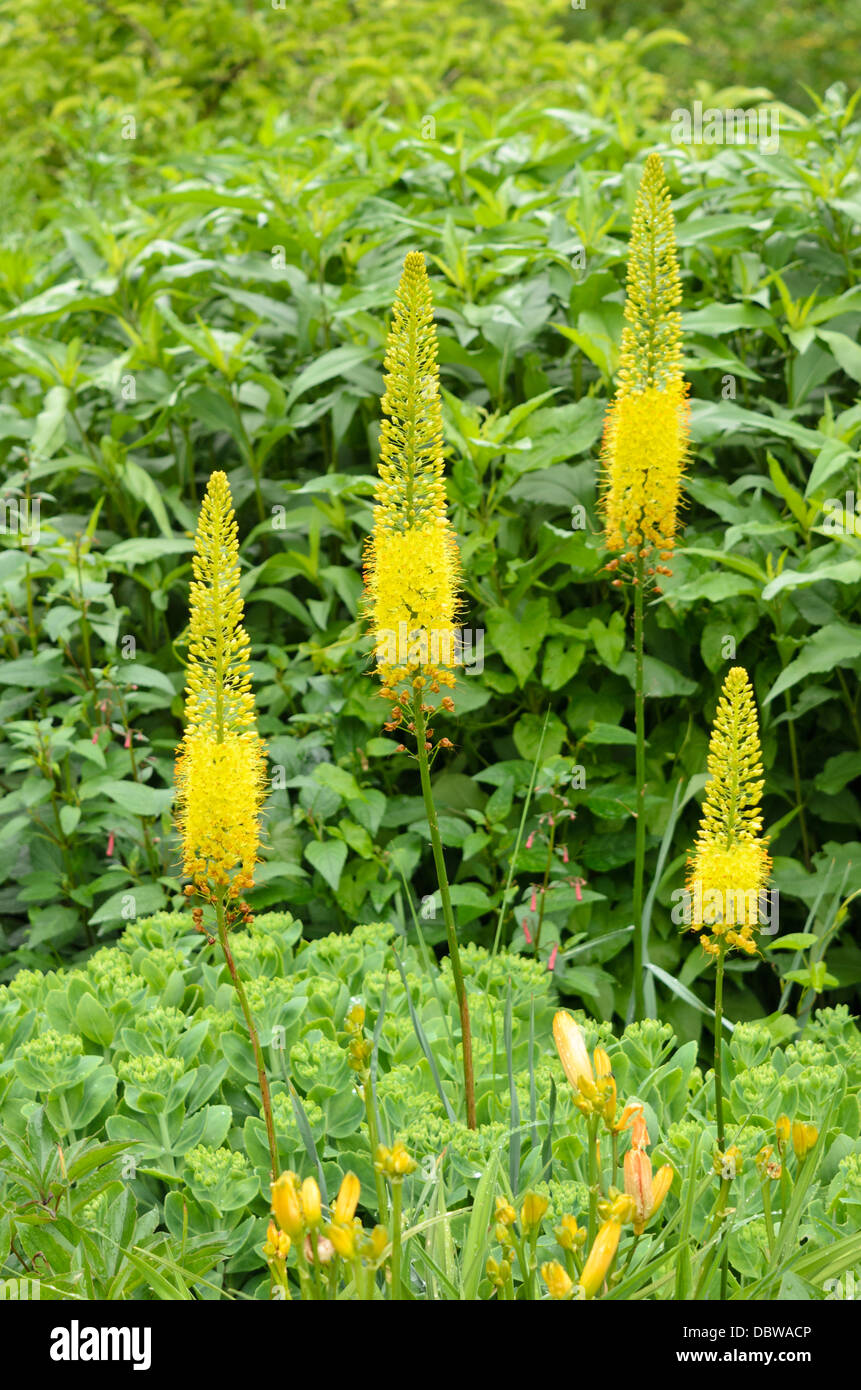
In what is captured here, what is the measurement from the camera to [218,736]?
2.10 meters

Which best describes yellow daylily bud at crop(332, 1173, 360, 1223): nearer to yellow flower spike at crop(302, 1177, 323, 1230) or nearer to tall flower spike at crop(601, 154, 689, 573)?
yellow flower spike at crop(302, 1177, 323, 1230)

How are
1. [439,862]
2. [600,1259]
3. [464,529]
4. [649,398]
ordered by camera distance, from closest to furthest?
1. [600,1259]
2. [439,862]
3. [649,398]
4. [464,529]

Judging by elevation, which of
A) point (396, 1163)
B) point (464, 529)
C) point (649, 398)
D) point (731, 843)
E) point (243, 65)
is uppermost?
point (243, 65)

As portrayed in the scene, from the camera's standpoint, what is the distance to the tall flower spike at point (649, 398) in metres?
2.61

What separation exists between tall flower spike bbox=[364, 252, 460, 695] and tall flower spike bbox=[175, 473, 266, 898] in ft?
0.84

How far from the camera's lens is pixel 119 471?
438 cm

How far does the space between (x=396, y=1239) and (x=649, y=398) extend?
68.9 inches

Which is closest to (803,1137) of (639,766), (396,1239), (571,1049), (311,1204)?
(571,1049)

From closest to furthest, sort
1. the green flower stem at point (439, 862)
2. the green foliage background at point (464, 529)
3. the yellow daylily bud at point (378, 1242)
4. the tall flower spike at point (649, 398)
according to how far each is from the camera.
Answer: the yellow daylily bud at point (378, 1242) < the green flower stem at point (439, 862) < the tall flower spike at point (649, 398) < the green foliage background at point (464, 529)

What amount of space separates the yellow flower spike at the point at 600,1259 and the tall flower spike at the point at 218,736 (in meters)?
0.78

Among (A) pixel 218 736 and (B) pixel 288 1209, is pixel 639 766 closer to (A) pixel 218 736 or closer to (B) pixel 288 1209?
(A) pixel 218 736

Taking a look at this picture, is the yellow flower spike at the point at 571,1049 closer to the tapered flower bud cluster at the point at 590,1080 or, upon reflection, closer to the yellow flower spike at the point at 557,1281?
the tapered flower bud cluster at the point at 590,1080

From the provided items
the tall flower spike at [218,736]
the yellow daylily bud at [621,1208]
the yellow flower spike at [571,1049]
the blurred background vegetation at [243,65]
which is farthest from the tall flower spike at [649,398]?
the blurred background vegetation at [243,65]
